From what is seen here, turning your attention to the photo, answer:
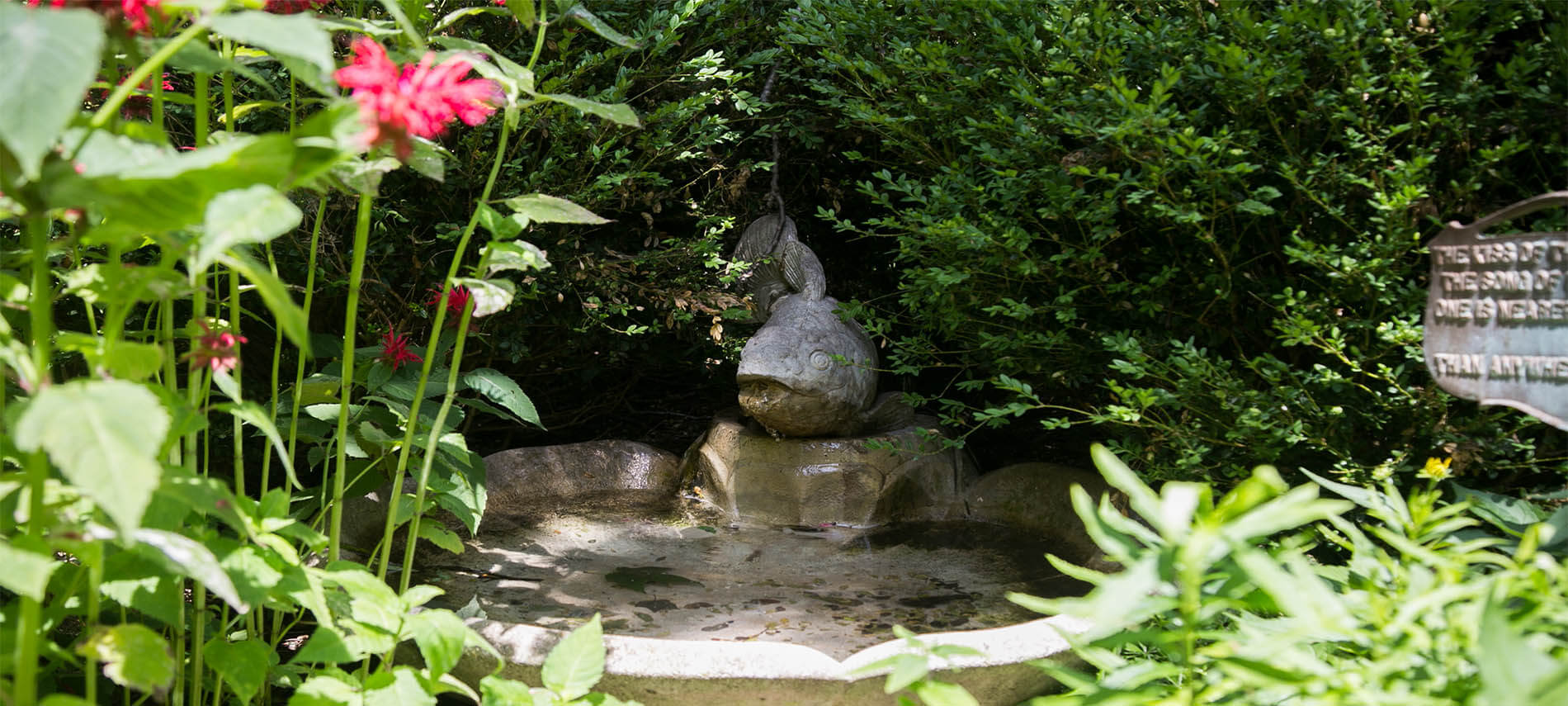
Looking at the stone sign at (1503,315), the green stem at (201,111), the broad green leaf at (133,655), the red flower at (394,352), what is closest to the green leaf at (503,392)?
the red flower at (394,352)

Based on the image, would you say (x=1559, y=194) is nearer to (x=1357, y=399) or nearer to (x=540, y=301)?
(x=1357, y=399)

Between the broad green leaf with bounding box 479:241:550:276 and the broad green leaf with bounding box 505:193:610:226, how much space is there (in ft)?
0.11

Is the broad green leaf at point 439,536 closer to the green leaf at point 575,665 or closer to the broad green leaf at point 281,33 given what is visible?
the green leaf at point 575,665

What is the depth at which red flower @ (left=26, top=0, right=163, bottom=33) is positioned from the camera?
Result: 44.6 inches

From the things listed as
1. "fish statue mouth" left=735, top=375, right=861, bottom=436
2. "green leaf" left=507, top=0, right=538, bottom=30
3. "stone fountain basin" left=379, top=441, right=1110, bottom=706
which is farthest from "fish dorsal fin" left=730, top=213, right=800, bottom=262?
"green leaf" left=507, top=0, right=538, bottom=30

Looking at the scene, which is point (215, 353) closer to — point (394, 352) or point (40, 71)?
point (40, 71)

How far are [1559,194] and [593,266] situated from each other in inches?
111

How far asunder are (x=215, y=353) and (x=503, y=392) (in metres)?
1.14

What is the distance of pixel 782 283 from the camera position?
13.1ft

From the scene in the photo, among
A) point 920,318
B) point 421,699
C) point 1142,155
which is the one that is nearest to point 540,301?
point 920,318

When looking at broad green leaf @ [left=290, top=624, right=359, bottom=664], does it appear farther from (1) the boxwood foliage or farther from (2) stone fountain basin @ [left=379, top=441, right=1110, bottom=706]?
(1) the boxwood foliage

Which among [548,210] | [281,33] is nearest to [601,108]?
[548,210]

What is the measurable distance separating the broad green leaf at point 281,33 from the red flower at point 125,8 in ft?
0.60

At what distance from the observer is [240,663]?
156 centimetres
